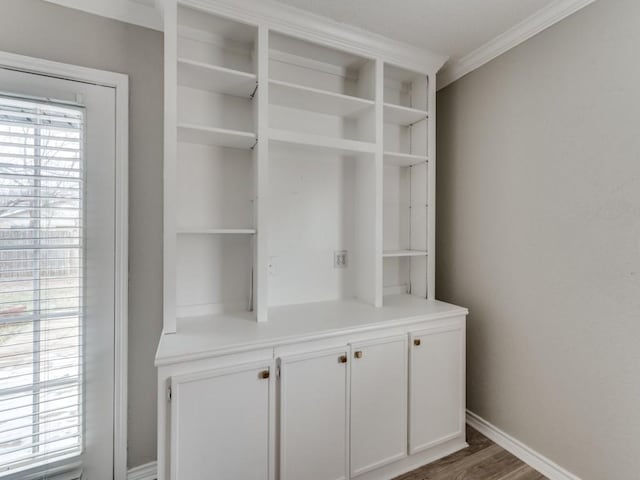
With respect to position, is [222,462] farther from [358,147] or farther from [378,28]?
[378,28]

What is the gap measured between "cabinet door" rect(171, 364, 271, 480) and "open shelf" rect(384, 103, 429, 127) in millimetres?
1732

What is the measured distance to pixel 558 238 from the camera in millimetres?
1729

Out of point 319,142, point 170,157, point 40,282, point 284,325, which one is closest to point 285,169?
point 319,142

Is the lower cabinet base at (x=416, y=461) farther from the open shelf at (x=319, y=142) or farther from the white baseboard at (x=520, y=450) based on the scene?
the open shelf at (x=319, y=142)

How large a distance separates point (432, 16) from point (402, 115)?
23.1 inches

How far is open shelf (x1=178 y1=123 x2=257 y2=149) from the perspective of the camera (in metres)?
1.61

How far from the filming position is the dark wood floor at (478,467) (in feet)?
5.85

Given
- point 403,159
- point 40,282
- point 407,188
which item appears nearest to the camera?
point 40,282

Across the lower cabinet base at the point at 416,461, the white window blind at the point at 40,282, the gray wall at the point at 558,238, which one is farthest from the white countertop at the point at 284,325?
the lower cabinet base at the point at 416,461

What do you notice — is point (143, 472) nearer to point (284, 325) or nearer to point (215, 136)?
point (284, 325)

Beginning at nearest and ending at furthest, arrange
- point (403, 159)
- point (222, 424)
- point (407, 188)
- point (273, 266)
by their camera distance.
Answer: point (222, 424) → point (273, 266) → point (403, 159) → point (407, 188)

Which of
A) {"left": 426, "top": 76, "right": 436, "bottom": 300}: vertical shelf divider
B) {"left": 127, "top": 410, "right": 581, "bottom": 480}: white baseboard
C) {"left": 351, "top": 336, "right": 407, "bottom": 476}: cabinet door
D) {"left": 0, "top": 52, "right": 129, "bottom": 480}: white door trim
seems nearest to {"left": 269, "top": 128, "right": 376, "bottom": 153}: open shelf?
{"left": 426, "top": 76, "right": 436, "bottom": 300}: vertical shelf divider

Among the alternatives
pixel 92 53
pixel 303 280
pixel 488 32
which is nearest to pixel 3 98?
pixel 92 53

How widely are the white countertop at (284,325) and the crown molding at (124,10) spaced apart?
1607 millimetres
